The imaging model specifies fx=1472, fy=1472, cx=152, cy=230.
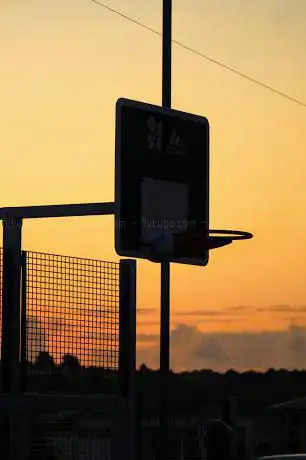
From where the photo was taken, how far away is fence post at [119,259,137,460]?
15.1 metres

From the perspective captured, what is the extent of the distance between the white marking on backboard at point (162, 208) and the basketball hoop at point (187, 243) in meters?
0.08

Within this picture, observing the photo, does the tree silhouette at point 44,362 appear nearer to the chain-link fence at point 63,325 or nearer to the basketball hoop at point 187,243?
the chain-link fence at point 63,325

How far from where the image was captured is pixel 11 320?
14.2 metres

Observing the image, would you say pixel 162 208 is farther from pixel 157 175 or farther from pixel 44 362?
pixel 44 362

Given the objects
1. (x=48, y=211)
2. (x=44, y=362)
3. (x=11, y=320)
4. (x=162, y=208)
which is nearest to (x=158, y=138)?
(x=162, y=208)

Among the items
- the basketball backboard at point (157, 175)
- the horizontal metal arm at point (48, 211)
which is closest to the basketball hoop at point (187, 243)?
the basketball backboard at point (157, 175)

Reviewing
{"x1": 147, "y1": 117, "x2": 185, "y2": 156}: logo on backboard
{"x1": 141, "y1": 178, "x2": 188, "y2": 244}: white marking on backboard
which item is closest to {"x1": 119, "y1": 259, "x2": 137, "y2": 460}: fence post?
{"x1": 141, "y1": 178, "x2": 188, "y2": 244}: white marking on backboard

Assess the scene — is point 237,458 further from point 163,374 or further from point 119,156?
point 119,156

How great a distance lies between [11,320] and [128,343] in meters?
1.48

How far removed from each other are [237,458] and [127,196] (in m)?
14.5

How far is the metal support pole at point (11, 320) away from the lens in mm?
14164

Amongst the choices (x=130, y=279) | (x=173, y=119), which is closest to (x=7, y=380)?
(x=130, y=279)

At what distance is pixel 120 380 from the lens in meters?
15.1

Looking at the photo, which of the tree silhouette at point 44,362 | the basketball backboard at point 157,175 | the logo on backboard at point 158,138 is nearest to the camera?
the tree silhouette at point 44,362
